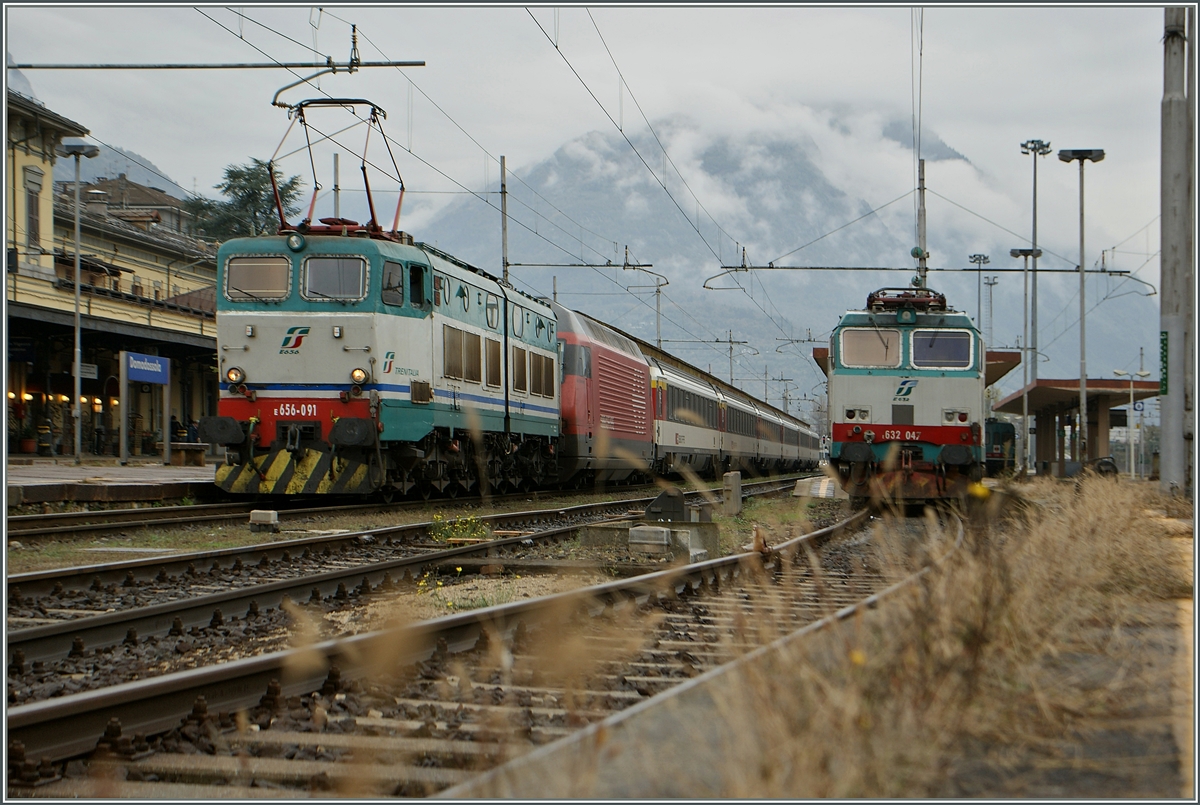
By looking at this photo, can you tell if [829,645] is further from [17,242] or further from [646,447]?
[17,242]

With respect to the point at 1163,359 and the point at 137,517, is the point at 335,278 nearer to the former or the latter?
the point at 137,517

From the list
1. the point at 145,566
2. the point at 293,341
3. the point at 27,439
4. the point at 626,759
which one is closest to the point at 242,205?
the point at 27,439

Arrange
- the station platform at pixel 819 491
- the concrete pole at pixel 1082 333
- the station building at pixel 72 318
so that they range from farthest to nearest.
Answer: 1. the concrete pole at pixel 1082 333
2. the station building at pixel 72 318
3. the station platform at pixel 819 491

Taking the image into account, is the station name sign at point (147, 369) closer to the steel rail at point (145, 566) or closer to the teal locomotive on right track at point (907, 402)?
the steel rail at point (145, 566)

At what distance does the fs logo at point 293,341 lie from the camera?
1420cm

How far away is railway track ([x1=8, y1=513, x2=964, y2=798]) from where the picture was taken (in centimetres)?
391

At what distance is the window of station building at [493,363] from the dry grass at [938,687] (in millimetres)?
11908

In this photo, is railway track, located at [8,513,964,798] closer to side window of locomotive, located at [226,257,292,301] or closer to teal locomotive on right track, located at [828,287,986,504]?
side window of locomotive, located at [226,257,292,301]

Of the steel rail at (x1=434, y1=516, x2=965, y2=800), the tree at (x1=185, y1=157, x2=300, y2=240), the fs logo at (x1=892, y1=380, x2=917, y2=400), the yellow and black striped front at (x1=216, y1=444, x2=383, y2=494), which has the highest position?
the tree at (x1=185, y1=157, x2=300, y2=240)

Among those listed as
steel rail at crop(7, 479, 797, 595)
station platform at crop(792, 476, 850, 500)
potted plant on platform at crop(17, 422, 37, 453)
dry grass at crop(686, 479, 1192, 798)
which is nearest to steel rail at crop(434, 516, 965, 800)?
dry grass at crop(686, 479, 1192, 798)

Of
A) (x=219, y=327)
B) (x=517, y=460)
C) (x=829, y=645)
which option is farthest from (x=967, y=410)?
(x=829, y=645)

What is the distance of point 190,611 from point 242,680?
2.32 meters

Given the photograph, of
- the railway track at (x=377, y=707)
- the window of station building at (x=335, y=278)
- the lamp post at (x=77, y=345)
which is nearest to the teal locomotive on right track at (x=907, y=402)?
the window of station building at (x=335, y=278)

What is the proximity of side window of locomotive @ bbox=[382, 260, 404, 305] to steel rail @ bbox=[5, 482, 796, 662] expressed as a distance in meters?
5.02
